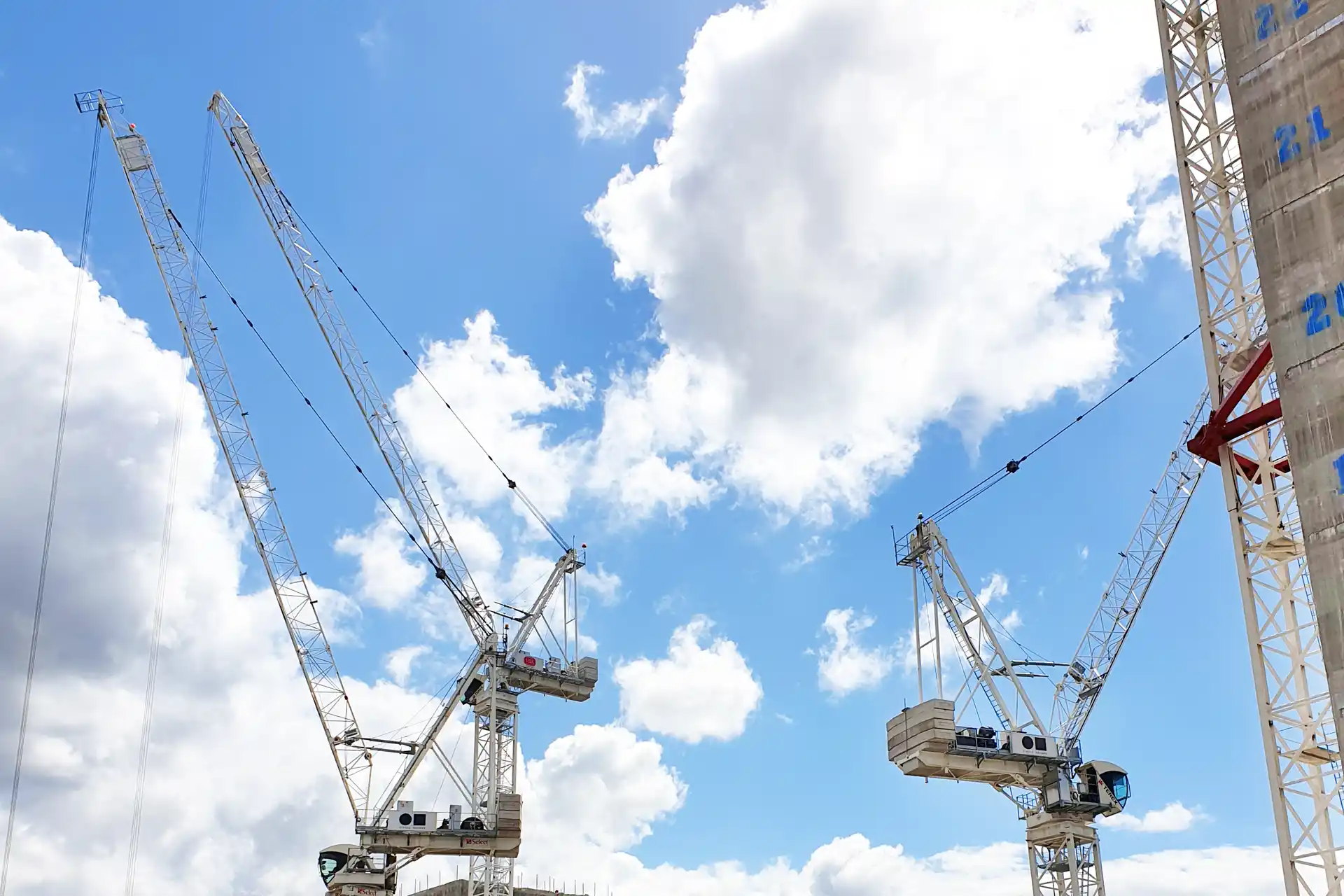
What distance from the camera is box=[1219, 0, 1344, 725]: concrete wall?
45.5 meters

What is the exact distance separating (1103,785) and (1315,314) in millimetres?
60714

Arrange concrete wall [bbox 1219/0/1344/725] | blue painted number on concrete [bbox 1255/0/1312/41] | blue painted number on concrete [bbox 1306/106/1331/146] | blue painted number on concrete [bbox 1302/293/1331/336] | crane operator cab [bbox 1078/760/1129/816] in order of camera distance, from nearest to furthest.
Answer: concrete wall [bbox 1219/0/1344/725]
blue painted number on concrete [bbox 1302/293/1331/336]
blue painted number on concrete [bbox 1306/106/1331/146]
blue painted number on concrete [bbox 1255/0/1312/41]
crane operator cab [bbox 1078/760/1129/816]

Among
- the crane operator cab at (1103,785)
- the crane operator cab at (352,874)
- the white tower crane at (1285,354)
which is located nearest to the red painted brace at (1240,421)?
the white tower crane at (1285,354)

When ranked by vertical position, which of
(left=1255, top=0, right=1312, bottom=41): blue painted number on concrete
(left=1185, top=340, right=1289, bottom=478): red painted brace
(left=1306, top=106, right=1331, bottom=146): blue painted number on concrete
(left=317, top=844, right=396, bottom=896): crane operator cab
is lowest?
(left=317, top=844, right=396, bottom=896): crane operator cab

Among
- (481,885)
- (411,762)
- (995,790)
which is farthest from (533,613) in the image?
(995,790)

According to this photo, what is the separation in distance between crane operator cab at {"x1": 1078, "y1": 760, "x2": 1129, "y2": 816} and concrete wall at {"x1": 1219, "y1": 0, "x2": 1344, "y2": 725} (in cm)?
5735

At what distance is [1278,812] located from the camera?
4872cm

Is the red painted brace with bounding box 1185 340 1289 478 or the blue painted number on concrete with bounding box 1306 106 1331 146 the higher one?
the blue painted number on concrete with bounding box 1306 106 1331 146

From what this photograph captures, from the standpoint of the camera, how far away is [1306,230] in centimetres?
4788

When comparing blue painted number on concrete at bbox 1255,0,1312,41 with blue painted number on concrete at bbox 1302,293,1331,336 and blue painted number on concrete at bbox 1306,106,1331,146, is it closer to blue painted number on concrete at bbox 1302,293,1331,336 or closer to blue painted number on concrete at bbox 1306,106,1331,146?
blue painted number on concrete at bbox 1306,106,1331,146

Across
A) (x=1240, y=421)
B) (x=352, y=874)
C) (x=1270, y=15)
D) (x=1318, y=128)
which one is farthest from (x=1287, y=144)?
(x=352, y=874)

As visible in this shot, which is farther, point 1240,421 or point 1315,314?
point 1240,421

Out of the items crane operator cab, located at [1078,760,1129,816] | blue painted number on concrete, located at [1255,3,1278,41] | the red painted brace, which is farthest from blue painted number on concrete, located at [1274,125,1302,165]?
crane operator cab, located at [1078,760,1129,816]

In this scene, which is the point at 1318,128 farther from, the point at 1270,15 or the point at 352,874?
the point at 352,874
